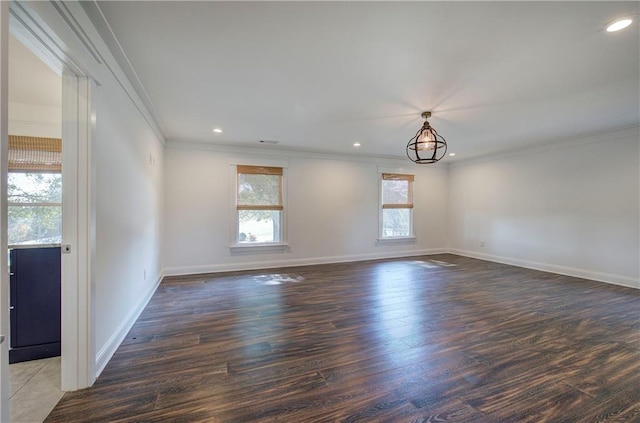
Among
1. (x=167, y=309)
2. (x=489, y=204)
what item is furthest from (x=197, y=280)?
(x=489, y=204)

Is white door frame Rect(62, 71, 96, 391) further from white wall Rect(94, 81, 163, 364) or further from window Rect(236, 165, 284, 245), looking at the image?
window Rect(236, 165, 284, 245)

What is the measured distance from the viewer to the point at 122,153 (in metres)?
2.53

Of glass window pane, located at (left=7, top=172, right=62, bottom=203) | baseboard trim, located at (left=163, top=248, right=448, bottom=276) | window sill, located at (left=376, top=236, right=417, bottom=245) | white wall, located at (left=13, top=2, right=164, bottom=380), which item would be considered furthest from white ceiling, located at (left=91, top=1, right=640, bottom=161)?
window sill, located at (left=376, top=236, right=417, bottom=245)

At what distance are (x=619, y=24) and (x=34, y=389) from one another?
4.79 meters

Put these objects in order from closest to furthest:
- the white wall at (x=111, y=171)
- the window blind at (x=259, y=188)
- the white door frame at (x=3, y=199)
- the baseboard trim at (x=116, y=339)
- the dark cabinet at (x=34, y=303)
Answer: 1. the white door frame at (x=3, y=199)
2. the white wall at (x=111, y=171)
3. the baseboard trim at (x=116, y=339)
4. the dark cabinet at (x=34, y=303)
5. the window blind at (x=259, y=188)

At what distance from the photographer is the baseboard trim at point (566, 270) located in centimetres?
429

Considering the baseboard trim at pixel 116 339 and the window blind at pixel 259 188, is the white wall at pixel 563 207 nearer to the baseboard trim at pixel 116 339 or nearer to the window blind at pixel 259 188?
the window blind at pixel 259 188

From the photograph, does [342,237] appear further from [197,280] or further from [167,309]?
[167,309]

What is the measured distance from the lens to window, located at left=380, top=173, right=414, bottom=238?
6.67 meters

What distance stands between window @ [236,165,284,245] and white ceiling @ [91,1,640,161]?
1.45 m

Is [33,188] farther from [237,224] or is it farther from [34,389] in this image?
[237,224]

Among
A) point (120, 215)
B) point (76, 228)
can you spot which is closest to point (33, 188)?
point (120, 215)

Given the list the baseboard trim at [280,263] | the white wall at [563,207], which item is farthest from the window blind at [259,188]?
the white wall at [563,207]

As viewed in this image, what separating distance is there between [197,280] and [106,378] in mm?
2686
